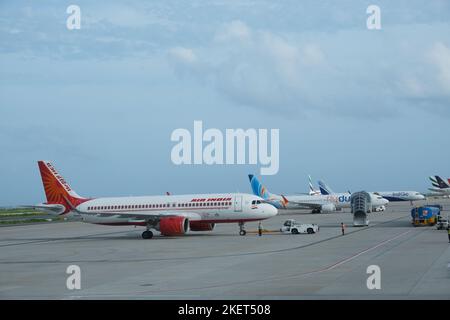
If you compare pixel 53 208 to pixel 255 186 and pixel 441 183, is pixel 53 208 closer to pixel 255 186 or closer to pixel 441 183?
pixel 255 186

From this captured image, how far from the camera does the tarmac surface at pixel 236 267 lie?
25.2 m

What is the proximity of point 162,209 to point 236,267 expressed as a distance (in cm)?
2701

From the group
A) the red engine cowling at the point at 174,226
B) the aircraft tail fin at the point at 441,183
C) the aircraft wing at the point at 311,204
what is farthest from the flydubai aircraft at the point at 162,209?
the aircraft tail fin at the point at 441,183

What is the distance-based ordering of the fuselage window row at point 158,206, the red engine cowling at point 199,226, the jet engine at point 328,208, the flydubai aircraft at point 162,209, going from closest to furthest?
the flydubai aircraft at point 162,209
the fuselage window row at point 158,206
the red engine cowling at point 199,226
the jet engine at point 328,208

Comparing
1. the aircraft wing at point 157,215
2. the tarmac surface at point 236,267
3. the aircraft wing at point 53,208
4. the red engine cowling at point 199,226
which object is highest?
the aircraft wing at point 53,208

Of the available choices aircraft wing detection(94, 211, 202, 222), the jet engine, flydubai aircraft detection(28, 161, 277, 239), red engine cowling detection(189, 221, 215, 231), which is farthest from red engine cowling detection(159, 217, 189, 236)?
the jet engine

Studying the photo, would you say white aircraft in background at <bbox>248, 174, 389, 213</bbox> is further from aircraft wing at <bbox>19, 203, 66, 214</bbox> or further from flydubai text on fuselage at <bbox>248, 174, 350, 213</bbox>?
aircraft wing at <bbox>19, 203, 66, 214</bbox>

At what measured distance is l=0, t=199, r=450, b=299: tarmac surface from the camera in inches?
994

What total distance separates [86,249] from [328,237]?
20.1 metres

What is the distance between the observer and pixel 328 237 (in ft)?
180

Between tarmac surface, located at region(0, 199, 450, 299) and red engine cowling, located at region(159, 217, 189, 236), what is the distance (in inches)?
53.6

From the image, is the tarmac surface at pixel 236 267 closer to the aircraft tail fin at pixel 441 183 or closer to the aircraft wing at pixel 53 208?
the aircraft wing at pixel 53 208
